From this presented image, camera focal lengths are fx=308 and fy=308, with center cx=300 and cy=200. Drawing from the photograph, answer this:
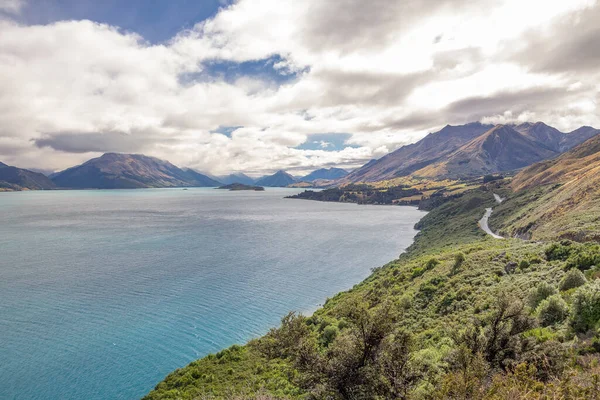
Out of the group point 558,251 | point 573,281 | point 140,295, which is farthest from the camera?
point 140,295

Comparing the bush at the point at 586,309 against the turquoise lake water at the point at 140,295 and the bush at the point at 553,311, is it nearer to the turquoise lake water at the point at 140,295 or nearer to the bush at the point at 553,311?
the bush at the point at 553,311

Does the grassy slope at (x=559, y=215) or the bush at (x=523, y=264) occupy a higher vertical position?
the grassy slope at (x=559, y=215)

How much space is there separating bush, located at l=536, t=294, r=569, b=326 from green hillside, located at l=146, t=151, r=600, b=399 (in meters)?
0.07

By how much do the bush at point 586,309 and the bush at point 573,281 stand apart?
28.6 feet

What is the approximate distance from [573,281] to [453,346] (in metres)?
15.9

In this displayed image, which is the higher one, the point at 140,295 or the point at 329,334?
the point at 329,334

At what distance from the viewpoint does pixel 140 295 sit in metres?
69.1

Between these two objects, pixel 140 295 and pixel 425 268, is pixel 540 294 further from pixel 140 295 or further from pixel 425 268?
pixel 140 295

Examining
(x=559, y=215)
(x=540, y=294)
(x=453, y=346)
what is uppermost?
(x=559, y=215)

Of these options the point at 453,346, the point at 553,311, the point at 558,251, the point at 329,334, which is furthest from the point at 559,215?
the point at 453,346

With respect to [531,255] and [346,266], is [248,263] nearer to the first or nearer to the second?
[346,266]

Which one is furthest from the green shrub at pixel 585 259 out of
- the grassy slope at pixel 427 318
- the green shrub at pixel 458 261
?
the green shrub at pixel 458 261

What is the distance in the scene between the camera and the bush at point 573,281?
3022cm

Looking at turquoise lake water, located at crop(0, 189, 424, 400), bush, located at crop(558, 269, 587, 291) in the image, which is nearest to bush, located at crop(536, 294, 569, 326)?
bush, located at crop(558, 269, 587, 291)
